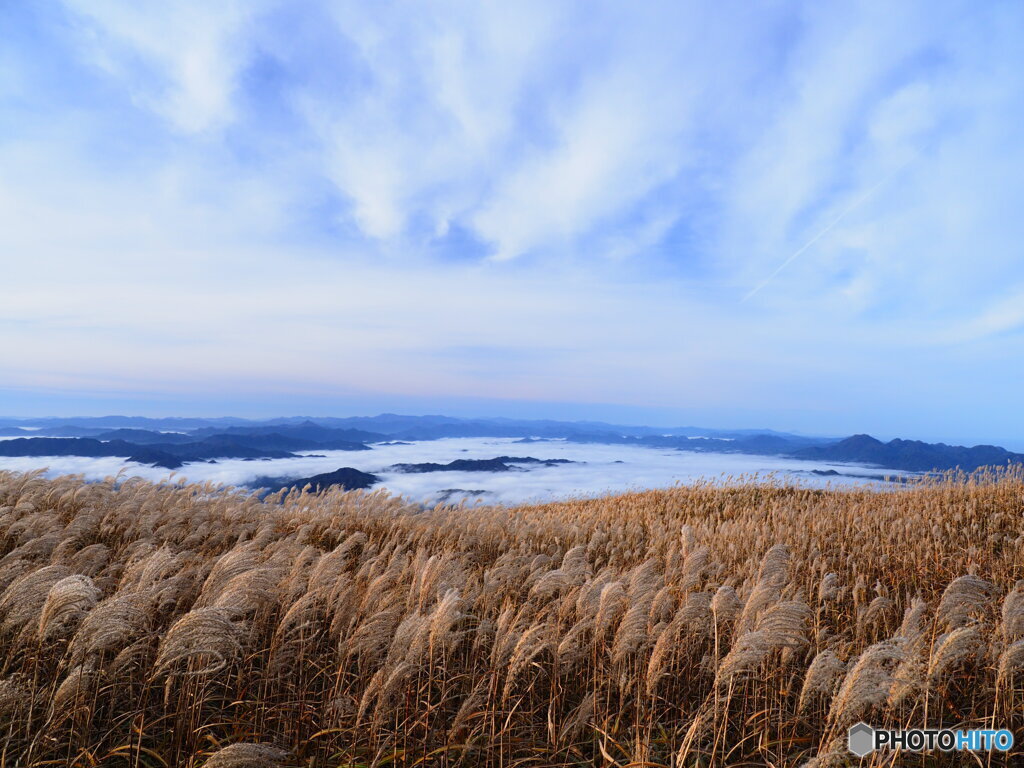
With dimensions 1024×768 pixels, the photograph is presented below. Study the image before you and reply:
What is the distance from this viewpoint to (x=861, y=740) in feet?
11.3

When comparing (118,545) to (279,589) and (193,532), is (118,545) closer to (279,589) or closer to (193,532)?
(193,532)

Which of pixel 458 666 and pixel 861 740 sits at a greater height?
pixel 861 740

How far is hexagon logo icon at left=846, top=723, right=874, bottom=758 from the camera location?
3.37 m

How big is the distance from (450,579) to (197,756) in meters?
3.19

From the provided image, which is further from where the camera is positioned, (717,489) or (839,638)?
(717,489)

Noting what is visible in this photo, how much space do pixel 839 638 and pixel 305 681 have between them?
5190mm

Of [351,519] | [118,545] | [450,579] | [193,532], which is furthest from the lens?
[351,519]

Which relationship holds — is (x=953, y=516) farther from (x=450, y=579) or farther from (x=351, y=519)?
(x=351, y=519)

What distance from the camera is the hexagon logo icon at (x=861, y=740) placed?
3369mm

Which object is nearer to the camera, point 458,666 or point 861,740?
point 861,740

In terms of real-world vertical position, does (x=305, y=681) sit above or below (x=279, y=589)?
below

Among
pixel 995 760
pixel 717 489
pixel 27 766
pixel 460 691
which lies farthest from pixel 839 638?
pixel 717 489

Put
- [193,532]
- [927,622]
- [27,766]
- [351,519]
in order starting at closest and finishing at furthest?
1. [27,766]
2. [927,622]
3. [193,532]
4. [351,519]

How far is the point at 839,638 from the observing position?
5430mm
